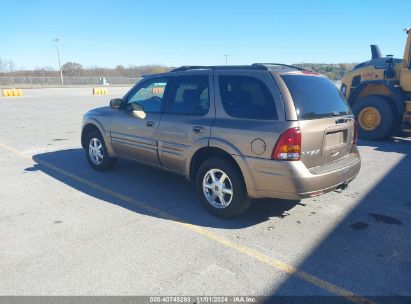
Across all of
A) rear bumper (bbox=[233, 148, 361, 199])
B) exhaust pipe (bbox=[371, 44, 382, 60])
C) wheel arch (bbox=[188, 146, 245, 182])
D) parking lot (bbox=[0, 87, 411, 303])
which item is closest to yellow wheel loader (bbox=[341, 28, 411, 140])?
exhaust pipe (bbox=[371, 44, 382, 60])

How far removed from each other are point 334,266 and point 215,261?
3.63 feet

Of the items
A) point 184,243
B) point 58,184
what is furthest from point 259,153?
point 58,184

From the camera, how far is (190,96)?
4469 mm

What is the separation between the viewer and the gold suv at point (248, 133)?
3559 millimetres

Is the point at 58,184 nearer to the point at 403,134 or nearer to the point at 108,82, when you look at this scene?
the point at 403,134

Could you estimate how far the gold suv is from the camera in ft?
11.7

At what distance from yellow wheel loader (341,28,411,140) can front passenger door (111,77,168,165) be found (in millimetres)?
6617

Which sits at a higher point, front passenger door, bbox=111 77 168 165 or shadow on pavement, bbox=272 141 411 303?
front passenger door, bbox=111 77 168 165

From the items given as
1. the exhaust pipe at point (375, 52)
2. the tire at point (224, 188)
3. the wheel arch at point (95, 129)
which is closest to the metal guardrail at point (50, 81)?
the exhaust pipe at point (375, 52)

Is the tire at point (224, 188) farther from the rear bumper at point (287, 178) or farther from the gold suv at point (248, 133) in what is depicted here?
the rear bumper at point (287, 178)

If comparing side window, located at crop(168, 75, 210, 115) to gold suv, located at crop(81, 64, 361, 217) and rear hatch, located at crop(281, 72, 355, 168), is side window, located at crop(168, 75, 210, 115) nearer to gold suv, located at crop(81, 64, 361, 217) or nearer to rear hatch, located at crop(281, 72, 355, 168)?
gold suv, located at crop(81, 64, 361, 217)

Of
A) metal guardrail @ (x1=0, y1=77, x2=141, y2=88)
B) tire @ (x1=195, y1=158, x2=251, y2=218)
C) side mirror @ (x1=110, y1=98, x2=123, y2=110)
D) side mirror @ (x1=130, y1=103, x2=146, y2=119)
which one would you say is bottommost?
tire @ (x1=195, y1=158, x2=251, y2=218)

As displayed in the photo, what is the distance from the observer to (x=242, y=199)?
392 cm

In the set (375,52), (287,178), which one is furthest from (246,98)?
(375,52)
